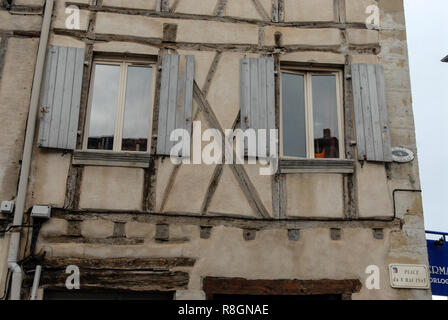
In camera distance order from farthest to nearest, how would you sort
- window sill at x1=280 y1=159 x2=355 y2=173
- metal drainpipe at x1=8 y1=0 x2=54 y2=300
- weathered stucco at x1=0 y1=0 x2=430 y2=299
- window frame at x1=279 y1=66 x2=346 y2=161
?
window frame at x1=279 y1=66 x2=346 y2=161 < window sill at x1=280 y1=159 x2=355 y2=173 < weathered stucco at x1=0 y1=0 x2=430 y2=299 < metal drainpipe at x1=8 y1=0 x2=54 y2=300

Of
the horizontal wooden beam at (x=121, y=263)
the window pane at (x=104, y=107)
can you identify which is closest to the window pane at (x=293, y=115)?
the horizontal wooden beam at (x=121, y=263)

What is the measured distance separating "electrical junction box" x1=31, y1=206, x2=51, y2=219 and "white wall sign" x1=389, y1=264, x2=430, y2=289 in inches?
151

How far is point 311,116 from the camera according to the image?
6.74m

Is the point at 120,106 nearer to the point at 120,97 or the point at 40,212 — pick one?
the point at 120,97

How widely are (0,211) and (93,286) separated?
4.31 ft

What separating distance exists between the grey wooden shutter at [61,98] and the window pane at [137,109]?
59cm

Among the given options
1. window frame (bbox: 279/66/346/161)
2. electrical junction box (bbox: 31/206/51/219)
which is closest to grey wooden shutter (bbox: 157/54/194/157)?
window frame (bbox: 279/66/346/161)

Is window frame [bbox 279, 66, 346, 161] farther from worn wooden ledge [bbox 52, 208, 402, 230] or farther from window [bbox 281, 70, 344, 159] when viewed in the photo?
worn wooden ledge [bbox 52, 208, 402, 230]

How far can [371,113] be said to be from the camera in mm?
6598

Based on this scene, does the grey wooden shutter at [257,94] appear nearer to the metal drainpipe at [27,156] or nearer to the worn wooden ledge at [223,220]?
the worn wooden ledge at [223,220]

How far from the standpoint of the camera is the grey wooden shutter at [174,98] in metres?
6.34

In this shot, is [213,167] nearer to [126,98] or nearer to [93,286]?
[126,98]

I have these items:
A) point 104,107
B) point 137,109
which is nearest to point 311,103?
point 137,109

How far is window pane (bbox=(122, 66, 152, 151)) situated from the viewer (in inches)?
256
